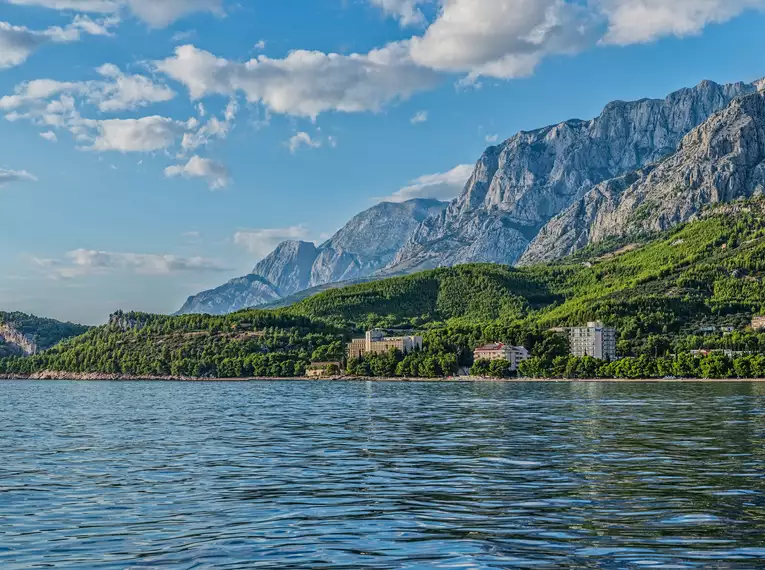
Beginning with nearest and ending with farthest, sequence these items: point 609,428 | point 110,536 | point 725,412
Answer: point 110,536, point 609,428, point 725,412

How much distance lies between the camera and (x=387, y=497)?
35281mm

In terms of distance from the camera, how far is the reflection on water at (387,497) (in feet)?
82.2

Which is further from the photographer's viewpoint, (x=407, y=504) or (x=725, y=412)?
(x=725, y=412)

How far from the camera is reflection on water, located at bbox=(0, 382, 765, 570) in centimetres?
2506

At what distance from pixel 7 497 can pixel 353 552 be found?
62.3 ft

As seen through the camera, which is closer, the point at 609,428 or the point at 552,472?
the point at 552,472

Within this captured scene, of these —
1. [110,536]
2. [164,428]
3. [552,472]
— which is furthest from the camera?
[164,428]

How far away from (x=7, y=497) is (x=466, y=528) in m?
20.3

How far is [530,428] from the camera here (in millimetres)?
70125

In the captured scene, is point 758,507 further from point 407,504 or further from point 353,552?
point 353,552

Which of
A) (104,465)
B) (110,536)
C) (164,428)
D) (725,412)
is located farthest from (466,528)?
(725,412)

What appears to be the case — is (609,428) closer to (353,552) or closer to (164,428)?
(164,428)

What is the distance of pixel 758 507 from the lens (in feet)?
105

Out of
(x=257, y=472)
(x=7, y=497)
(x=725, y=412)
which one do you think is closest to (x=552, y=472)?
(x=257, y=472)
